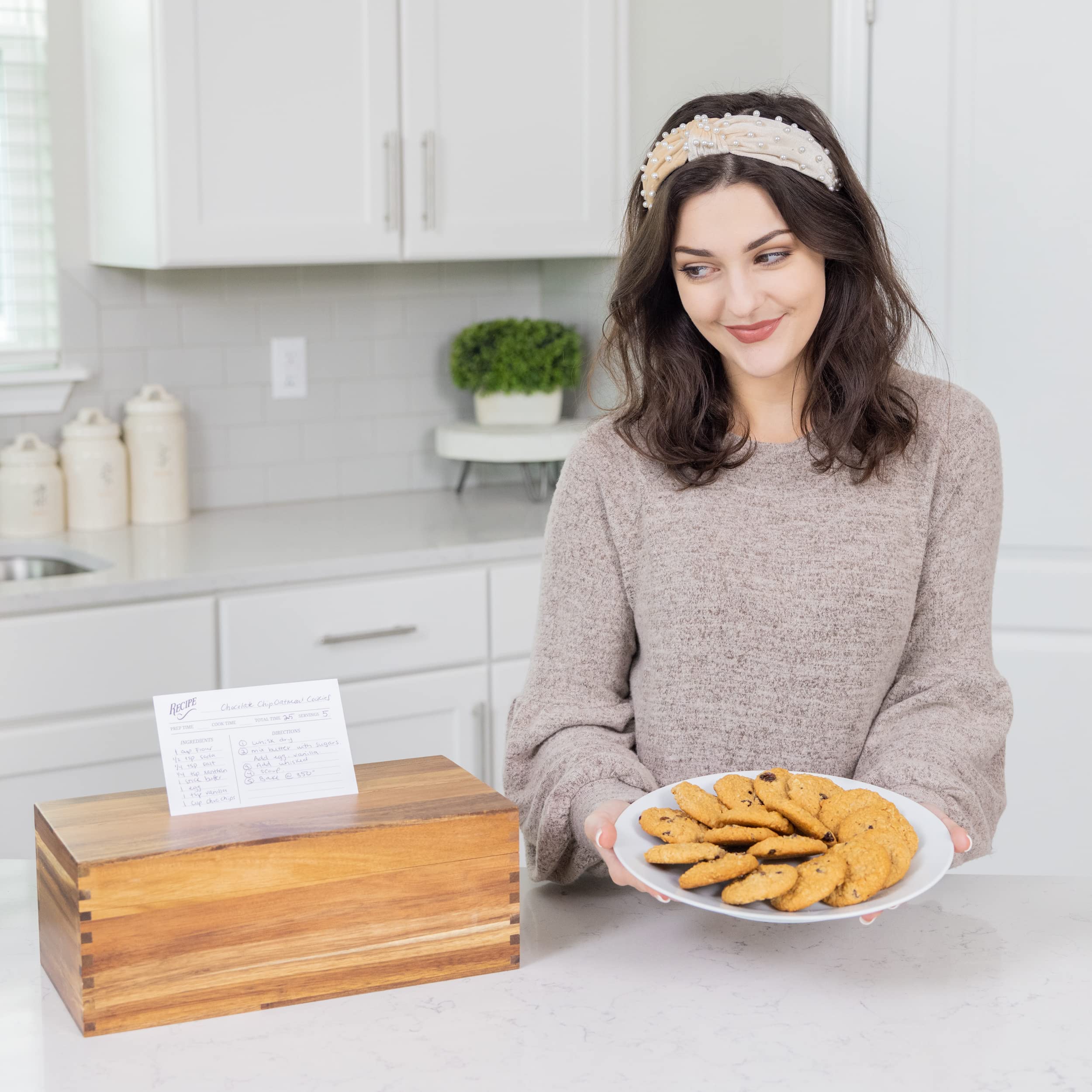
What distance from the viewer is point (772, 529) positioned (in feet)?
5.09

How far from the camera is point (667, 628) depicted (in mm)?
1553

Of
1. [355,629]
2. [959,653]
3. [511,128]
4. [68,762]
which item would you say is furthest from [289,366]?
[959,653]

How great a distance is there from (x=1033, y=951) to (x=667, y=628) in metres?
0.51

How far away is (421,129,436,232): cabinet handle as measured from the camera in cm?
299

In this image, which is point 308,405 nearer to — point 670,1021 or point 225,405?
point 225,405

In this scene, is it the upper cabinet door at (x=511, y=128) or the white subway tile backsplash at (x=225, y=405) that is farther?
the white subway tile backsplash at (x=225, y=405)

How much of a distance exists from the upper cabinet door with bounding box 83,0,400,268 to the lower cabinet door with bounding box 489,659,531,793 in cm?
89

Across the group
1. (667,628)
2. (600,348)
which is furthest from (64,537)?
(667,628)

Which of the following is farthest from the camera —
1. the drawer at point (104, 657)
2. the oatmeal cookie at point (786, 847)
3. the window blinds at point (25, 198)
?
the window blinds at point (25, 198)

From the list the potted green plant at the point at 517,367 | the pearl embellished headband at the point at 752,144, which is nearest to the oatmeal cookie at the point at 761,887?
the pearl embellished headband at the point at 752,144

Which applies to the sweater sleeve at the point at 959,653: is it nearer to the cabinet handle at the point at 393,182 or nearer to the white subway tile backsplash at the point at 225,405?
the cabinet handle at the point at 393,182

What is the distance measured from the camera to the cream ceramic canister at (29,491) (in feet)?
9.55

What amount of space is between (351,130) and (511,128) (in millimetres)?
372

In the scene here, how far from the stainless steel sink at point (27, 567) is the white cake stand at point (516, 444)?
0.92 metres
